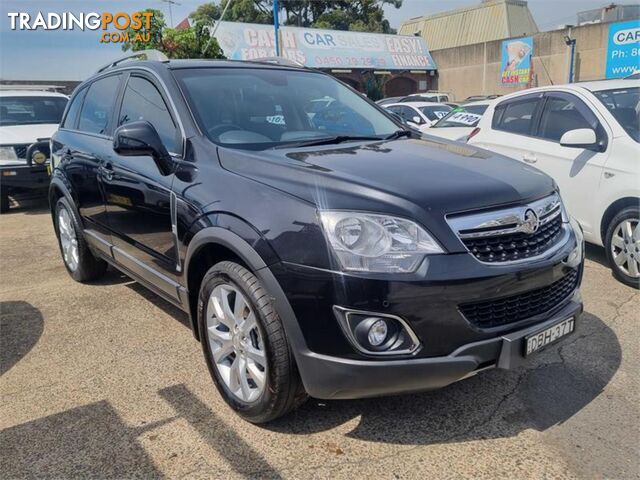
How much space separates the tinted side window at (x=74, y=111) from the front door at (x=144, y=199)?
1228 mm

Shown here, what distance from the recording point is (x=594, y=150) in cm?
486

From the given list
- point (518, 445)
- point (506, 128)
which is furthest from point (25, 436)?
point (506, 128)

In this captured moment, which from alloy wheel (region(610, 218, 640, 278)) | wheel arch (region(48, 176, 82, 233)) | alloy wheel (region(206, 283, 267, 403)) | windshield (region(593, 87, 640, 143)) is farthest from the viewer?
windshield (region(593, 87, 640, 143))

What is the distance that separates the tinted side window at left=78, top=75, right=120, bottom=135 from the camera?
13.6 feet

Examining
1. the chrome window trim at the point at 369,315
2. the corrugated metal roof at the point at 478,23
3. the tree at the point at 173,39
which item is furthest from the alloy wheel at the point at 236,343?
the corrugated metal roof at the point at 478,23

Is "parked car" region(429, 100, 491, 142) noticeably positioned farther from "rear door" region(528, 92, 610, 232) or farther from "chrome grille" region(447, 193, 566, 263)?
"chrome grille" region(447, 193, 566, 263)

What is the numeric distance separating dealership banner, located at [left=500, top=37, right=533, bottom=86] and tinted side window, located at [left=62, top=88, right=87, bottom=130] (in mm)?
30432

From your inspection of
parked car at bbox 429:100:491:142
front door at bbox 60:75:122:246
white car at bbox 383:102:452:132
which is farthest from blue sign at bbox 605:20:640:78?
front door at bbox 60:75:122:246

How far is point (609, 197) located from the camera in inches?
184

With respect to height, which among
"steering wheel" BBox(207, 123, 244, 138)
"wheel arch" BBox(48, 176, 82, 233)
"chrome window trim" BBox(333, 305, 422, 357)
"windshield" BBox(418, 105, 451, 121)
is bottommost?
"chrome window trim" BBox(333, 305, 422, 357)

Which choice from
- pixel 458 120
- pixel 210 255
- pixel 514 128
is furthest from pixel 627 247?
pixel 458 120

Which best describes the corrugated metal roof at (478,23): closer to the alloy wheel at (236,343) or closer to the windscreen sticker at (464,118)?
the windscreen sticker at (464,118)

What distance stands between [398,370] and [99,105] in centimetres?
345

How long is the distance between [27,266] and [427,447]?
15.9ft
